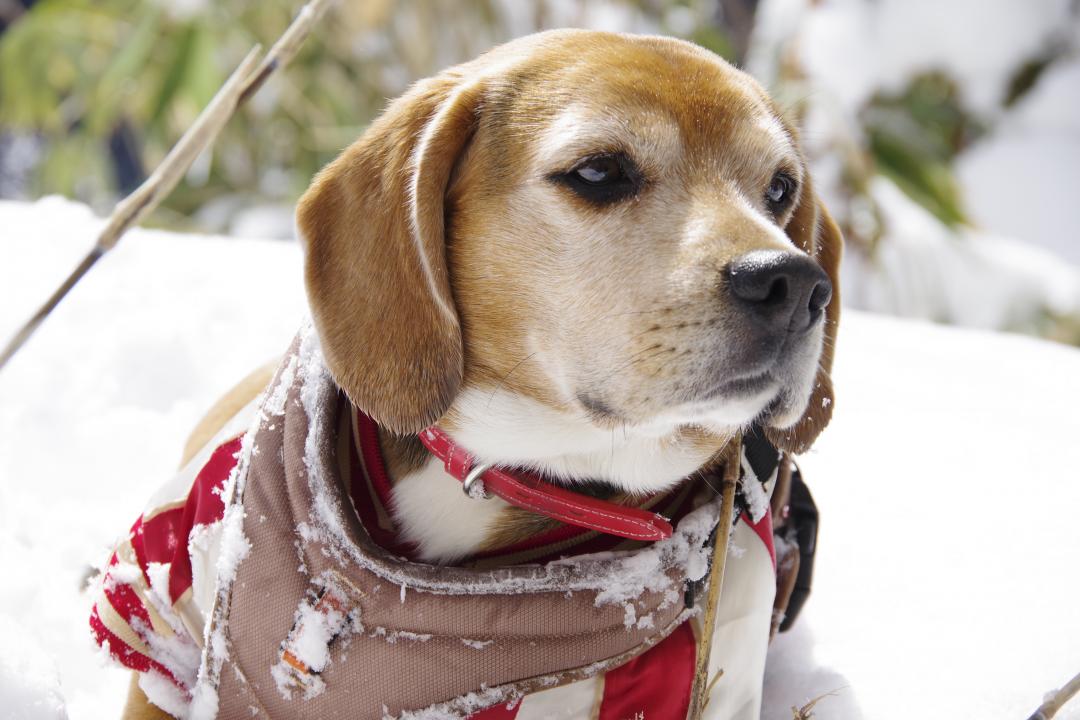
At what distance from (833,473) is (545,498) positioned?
1492 millimetres

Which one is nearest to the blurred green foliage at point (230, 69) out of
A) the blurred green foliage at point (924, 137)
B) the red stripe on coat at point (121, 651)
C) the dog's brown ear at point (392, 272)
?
the blurred green foliage at point (924, 137)

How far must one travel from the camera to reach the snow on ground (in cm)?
216

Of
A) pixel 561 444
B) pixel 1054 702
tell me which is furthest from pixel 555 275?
pixel 1054 702

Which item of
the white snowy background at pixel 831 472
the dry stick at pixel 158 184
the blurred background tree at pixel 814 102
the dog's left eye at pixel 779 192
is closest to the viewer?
the dry stick at pixel 158 184

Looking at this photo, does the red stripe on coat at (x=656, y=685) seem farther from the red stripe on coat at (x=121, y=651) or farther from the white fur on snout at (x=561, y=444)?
the red stripe on coat at (x=121, y=651)

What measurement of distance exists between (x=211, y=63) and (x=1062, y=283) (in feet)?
18.4

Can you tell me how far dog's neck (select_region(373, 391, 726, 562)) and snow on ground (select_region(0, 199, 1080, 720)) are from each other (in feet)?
2.17

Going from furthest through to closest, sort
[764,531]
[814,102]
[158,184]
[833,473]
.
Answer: [814,102]
[833,473]
[764,531]
[158,184]

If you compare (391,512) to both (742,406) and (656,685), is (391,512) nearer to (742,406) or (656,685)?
(656,685)

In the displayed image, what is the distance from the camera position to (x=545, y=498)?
5.68 ft

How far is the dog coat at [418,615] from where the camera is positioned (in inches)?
63.7

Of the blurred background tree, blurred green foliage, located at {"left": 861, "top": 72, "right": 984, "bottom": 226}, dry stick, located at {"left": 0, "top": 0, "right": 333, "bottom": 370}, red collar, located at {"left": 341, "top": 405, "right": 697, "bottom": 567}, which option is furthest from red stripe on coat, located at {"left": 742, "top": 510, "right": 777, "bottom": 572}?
blurred green foliage, located at {"left": 861, "top": 72, "right": 984, "bottom": 226}

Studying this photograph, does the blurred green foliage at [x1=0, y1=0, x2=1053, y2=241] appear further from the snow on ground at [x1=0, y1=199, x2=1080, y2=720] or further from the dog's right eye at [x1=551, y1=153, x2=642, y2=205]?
the dog's right eye at [x1=551, y1=153, x2=642, y2=205]

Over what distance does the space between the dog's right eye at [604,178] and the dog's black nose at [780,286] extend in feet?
0.91
